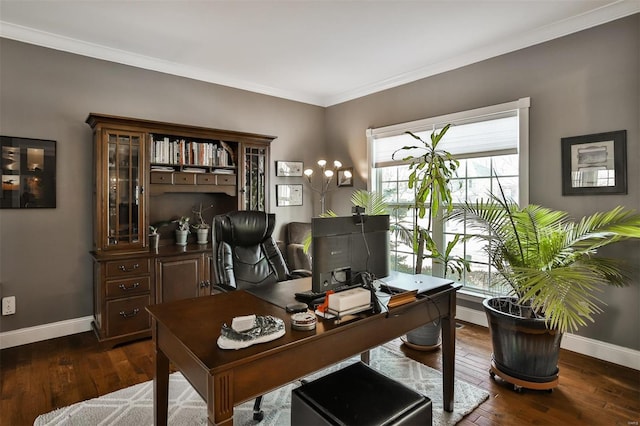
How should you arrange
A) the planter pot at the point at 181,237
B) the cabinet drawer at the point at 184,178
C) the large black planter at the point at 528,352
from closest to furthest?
the large black planter at the point at 528,352 → the cabinet drawer at the point at 184,178 → the planter pot at the point at 181,237

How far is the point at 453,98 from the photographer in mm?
3680

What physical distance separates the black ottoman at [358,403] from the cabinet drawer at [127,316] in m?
2.14

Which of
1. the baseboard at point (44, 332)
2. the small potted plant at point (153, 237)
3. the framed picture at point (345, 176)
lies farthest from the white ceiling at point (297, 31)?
the baseboard at point (44, 332)

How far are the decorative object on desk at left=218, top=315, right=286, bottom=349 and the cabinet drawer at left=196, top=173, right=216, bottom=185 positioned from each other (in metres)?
2.62

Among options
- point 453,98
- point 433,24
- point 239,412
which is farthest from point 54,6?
point 453,98

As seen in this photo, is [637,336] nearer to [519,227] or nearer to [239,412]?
[519,227]

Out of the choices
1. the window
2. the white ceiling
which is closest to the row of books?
the white ceiling

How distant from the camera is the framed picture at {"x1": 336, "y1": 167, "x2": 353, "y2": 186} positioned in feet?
15.6

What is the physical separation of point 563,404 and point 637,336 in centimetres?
100

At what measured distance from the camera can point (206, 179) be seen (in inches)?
147

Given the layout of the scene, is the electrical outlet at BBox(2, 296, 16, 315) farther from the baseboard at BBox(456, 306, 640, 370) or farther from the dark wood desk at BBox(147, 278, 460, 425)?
the baseboard at BBox(456, 306, 640, 370)

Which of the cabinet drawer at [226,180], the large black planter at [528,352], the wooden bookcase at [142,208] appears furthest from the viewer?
the cabinet drawer at [226,180]

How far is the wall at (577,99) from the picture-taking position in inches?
103

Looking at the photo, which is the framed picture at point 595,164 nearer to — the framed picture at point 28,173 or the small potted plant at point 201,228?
the small potted plant at point 201,228
